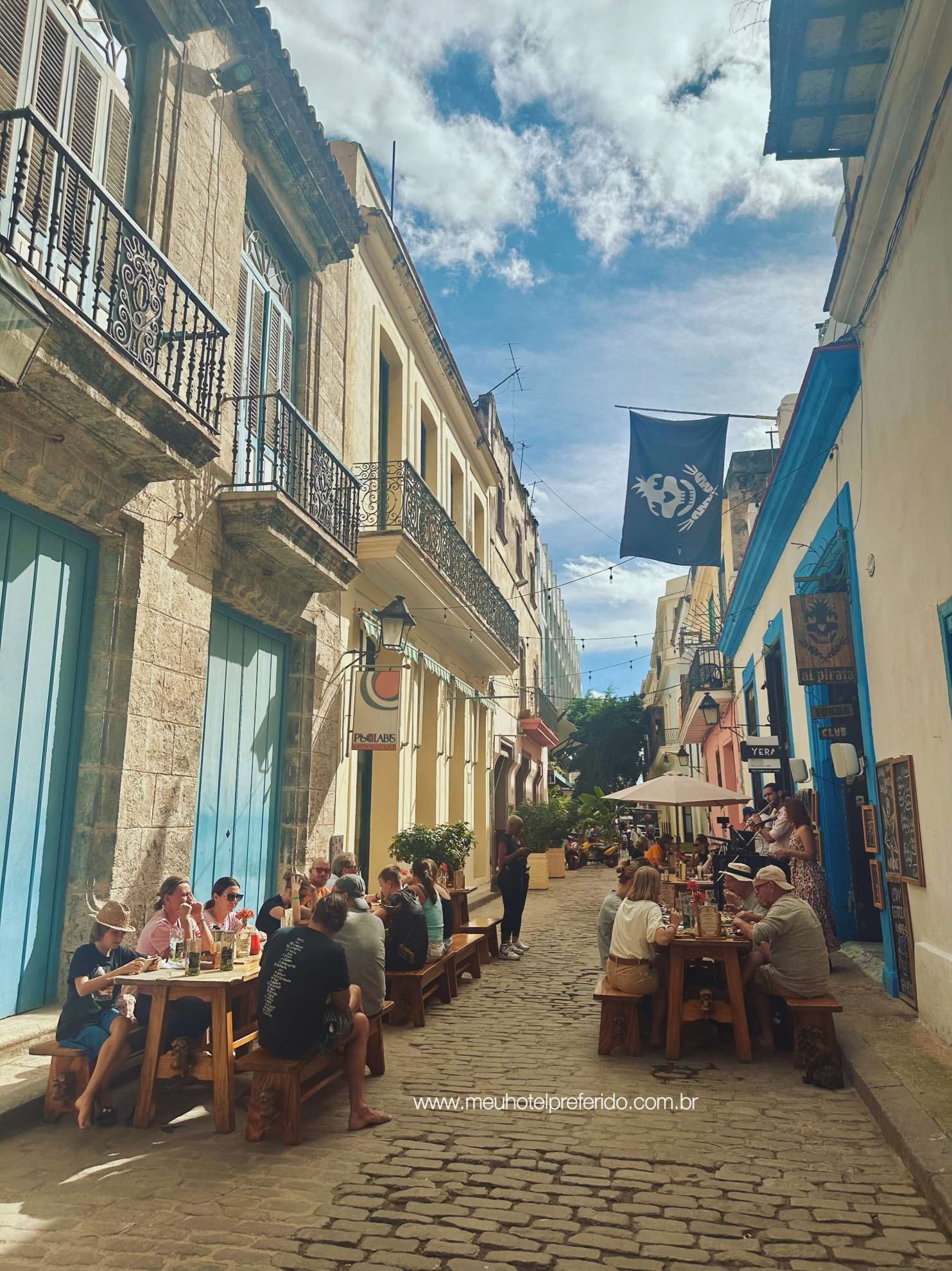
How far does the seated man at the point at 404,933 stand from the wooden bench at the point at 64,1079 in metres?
2.62

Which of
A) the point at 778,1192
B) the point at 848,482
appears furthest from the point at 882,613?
the point at 778,1192

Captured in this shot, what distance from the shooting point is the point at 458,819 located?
52.8 feet

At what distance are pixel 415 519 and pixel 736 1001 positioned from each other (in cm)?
761

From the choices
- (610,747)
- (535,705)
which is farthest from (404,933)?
(610,747)

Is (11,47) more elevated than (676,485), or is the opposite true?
(11,47)

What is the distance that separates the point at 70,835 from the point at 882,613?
20.5 feet

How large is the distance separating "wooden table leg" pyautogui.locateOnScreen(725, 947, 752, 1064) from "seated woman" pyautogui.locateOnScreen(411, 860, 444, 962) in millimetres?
2530

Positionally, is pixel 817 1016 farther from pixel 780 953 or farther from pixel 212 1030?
pixel 212 1030

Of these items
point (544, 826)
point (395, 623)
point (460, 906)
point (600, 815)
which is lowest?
point (460, 906)

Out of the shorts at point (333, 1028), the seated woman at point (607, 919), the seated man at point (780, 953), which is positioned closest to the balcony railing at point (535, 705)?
the seated woman at point (607, 919)

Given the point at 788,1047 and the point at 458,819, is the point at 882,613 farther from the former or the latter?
the point at 458,819

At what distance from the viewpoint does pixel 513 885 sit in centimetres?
1034

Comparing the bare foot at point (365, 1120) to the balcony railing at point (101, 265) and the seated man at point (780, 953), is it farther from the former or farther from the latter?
the balcony railing at point (101, 265)

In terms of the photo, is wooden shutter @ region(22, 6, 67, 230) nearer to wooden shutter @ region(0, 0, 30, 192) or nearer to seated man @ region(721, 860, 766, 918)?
wooden shutter @ region(0, 0, 30, 192)
